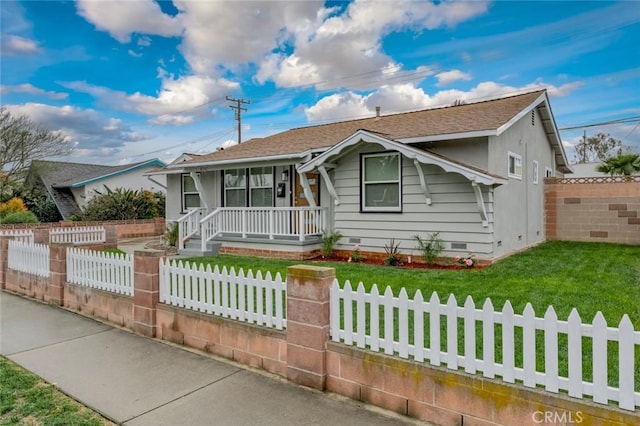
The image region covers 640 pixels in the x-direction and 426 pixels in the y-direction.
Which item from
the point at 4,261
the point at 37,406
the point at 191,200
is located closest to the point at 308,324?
the point at 37,406

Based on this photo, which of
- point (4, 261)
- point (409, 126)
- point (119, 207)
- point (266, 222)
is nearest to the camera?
point (4, 261)

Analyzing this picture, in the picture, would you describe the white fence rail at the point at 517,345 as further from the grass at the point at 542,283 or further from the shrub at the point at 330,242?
the shrub at the point at 330,242

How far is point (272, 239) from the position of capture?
38.2 feet

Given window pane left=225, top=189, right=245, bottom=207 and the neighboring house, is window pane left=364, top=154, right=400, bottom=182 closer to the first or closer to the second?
window pane left=225, top=189, right=245, bottom=207

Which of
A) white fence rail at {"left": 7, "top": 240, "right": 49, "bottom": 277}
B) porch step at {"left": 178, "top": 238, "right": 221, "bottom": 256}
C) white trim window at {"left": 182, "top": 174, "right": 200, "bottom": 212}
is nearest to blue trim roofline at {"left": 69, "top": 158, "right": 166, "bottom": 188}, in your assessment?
white trim window at {"left": 182, "top": 174, "right": 200, "bottom": 212}

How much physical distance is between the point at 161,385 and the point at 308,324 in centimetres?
167

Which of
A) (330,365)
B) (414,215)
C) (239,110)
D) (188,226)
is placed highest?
(239,110)

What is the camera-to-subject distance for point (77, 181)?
24844 mm

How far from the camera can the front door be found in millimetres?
11430

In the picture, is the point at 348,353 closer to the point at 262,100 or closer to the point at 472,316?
the point at 472,316

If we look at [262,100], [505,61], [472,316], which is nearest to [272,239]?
[472,316]

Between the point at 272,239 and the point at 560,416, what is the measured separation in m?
9.45

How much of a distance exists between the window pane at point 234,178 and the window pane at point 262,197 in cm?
66

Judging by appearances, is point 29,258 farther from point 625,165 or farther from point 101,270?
point 625,165
